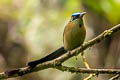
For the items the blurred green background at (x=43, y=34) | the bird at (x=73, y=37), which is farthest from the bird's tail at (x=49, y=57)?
the blurred green background at (x=43, y=34)

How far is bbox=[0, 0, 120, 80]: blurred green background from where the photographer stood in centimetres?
549

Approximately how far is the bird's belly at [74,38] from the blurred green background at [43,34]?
96.0 inches

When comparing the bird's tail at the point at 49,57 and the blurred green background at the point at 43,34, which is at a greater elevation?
the bird's tail at the point at 49,57

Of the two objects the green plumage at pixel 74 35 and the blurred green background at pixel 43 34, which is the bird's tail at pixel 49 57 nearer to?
the green plumage at pixel 74 35

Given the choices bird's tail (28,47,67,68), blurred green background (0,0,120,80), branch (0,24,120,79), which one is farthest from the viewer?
blurred green background (0,0,120,80)

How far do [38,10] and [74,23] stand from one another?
11.9 ft

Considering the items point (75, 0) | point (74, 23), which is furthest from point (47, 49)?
point (74, 23)

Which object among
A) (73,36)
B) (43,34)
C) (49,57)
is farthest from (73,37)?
(43,34)

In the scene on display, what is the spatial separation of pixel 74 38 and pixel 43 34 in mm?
3582

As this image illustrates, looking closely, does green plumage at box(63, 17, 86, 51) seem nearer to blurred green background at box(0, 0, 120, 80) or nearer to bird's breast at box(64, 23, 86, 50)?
bird's breast at box(64, 23, 86, 50)

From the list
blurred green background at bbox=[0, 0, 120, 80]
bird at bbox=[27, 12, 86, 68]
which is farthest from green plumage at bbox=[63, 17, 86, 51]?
blurred green background at bbox=[0, 0, 120, 80]

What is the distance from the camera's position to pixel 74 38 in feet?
8.21

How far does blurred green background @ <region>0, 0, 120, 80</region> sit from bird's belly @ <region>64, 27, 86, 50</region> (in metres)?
2.44

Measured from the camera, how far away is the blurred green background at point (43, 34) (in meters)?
5.49
